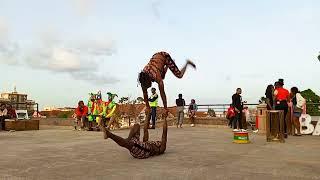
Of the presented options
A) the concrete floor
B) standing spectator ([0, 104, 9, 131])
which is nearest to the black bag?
the concrete floor

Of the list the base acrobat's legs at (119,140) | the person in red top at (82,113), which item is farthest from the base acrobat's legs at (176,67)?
the person in red top at (82,113)

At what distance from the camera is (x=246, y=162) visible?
6.07m

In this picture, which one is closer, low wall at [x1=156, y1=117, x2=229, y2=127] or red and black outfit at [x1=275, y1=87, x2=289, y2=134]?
red and black outfit at [x1=275, y1=87, x2=289, y2=134]

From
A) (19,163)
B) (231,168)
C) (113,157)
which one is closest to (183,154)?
(113,157)

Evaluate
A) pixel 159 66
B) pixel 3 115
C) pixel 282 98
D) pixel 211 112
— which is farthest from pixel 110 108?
pixel 211 112

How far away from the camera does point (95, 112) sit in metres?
16.8

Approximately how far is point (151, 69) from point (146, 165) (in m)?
2.24

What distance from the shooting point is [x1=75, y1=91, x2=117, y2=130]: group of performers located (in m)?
15.3

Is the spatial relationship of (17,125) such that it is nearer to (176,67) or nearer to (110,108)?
(110,108)

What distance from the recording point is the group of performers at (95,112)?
50.3 feet

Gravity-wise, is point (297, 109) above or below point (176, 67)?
below

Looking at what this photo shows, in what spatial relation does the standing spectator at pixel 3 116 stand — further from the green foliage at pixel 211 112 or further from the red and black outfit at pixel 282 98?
the red and black outfit at pixel 282 98

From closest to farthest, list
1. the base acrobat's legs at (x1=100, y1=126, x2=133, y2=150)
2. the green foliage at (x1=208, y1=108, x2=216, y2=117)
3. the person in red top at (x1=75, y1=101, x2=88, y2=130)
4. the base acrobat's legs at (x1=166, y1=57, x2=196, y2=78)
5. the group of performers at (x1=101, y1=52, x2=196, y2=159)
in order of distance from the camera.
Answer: the base acrobat's legs at (x1=100, y1=126, x2=133, y2=150)
the group of performers at (x1=101, y1=52, x2=196, y2=159)
the base acrobat's legs at (x1=166, y1=57, x2=196, y2=78)
the person in red top at (x1=75, y1=101, x2=88, y2=130)
the green foliage at (x1=208, y1=108, x2=216, y2=117)

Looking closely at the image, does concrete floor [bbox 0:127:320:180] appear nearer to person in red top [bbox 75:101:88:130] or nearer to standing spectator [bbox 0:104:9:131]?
person in red top [bbox 75:101:88:130]
